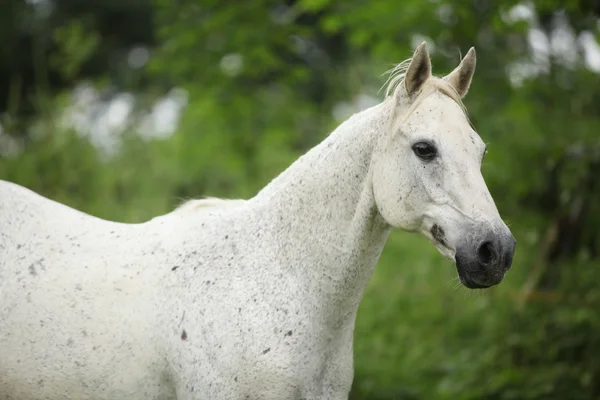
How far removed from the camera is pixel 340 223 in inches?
120

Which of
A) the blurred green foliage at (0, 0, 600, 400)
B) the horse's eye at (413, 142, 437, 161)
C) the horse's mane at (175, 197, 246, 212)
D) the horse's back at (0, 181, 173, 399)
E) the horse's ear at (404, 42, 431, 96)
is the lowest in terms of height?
the horse's back at (0, 181, 173, 399)

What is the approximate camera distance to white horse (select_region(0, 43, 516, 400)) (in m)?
2.83

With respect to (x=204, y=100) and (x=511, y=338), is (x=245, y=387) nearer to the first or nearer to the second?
(x=511, y=338)

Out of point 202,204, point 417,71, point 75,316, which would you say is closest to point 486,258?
point 417,71

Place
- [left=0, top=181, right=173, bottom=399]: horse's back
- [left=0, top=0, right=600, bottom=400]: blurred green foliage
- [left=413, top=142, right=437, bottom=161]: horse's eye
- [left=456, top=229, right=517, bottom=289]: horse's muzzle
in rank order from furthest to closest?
[left=0, top=0, right=600, bottom=400]: blurred green foliage, [left=0, top=181, right=173, bottom=399]: horse's back, [left=413, top=142, right=437, bottom=161]: horse's eye, [left=456, top=229, right=517, bottom=289]: horse's muzzle

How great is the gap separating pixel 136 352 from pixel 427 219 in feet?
4.41

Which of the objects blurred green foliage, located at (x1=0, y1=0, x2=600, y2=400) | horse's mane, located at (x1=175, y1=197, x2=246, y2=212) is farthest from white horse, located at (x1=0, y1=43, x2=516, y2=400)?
blurred green foliage, located at (x1=0, y1=0, x2=600, y2=400)

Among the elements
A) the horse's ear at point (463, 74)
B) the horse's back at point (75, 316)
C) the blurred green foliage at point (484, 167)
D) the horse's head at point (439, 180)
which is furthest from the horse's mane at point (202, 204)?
the blurred green foliage at point (484, 167)

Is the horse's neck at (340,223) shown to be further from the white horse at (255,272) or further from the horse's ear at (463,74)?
the horse's ear at (463,74)

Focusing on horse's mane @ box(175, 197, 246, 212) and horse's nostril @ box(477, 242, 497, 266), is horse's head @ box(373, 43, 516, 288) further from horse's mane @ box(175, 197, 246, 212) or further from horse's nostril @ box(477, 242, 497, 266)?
horse's mane @ box(175, 197, 246, 212)

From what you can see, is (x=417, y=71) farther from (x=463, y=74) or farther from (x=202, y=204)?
(x=202, y=204)

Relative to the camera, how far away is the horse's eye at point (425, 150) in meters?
2.79

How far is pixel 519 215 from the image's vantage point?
5.97 m

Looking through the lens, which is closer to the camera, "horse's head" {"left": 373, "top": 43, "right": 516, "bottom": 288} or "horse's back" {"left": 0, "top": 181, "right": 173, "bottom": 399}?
"horse's head" {"left": 373, "top": 43, "right": 516, "bottom": 288}
